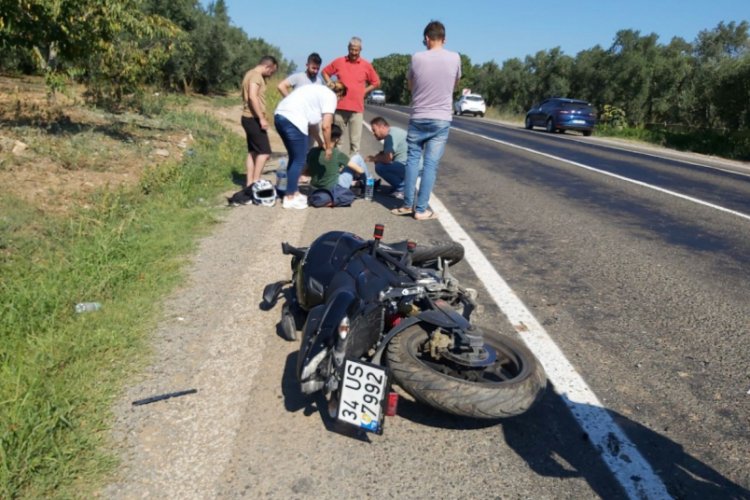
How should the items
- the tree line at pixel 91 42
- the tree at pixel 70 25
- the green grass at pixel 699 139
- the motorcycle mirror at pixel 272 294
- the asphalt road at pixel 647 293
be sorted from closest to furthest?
the asphalt road at pixel 647 293 < the motorcycle mirror at pixel 272 294 < the tree at pixel 70 25 < the tree line at pixel 91 42 < the green grass at pixel 699 139

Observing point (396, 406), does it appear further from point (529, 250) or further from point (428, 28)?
point (428, 28)

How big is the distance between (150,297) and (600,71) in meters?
44.3

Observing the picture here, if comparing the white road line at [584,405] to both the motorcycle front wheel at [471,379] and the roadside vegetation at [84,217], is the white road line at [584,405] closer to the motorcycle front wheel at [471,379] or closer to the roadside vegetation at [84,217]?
the motorcycle front wheel at [471,379]

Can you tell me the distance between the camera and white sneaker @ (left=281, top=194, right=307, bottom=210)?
7262 millimetres

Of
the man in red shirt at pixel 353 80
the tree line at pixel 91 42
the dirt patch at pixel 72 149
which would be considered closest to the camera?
the dirt patch at pixel 72 149

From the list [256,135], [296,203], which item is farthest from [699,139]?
[296,203]

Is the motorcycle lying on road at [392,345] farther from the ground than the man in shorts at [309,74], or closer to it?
closer to it

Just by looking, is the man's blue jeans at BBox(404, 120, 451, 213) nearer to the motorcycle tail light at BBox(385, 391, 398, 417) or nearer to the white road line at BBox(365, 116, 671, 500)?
the white road line at BBox(365, 116, 671, 500)

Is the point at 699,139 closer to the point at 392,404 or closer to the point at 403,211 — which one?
the point at 403,211

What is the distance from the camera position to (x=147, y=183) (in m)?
7.36

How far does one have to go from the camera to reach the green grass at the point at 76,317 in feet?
7.80

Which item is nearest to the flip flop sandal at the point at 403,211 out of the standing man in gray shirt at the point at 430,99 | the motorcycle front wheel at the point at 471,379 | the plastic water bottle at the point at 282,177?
the standing man in gray shirt at the point at 430,99

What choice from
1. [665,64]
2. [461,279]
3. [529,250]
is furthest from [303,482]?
[665,64]

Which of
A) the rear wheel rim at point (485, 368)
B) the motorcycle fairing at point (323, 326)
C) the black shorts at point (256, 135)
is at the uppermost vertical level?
the black shorts at point (256, 135)
